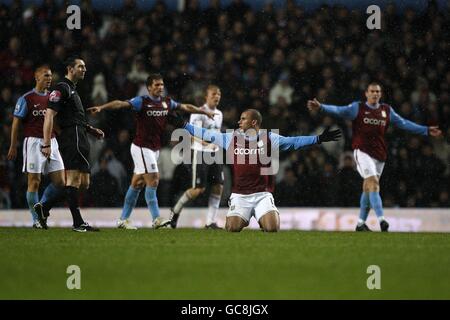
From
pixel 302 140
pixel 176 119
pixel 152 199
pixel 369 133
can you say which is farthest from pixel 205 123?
pixel 302 140

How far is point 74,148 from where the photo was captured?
1091 cm

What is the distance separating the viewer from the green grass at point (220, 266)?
605cm

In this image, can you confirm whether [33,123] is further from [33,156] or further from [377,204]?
[377,204]

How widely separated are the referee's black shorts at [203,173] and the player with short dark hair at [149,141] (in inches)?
43.1

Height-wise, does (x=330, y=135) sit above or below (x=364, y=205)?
above

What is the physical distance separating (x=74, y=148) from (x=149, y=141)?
6.11 feet

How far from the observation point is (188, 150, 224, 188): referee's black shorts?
13.5m

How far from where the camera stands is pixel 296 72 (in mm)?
16719

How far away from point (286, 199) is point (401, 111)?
2.84 meters

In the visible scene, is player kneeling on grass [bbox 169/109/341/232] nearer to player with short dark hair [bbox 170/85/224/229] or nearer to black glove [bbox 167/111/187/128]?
black glove [bbox 167/111/187/128]

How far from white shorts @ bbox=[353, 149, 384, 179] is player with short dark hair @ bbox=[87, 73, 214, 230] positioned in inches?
90.5

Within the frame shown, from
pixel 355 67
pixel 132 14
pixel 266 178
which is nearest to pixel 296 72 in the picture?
pixel 355 67

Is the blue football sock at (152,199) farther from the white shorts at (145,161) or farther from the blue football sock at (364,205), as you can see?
the blue football sock at (364,205)
